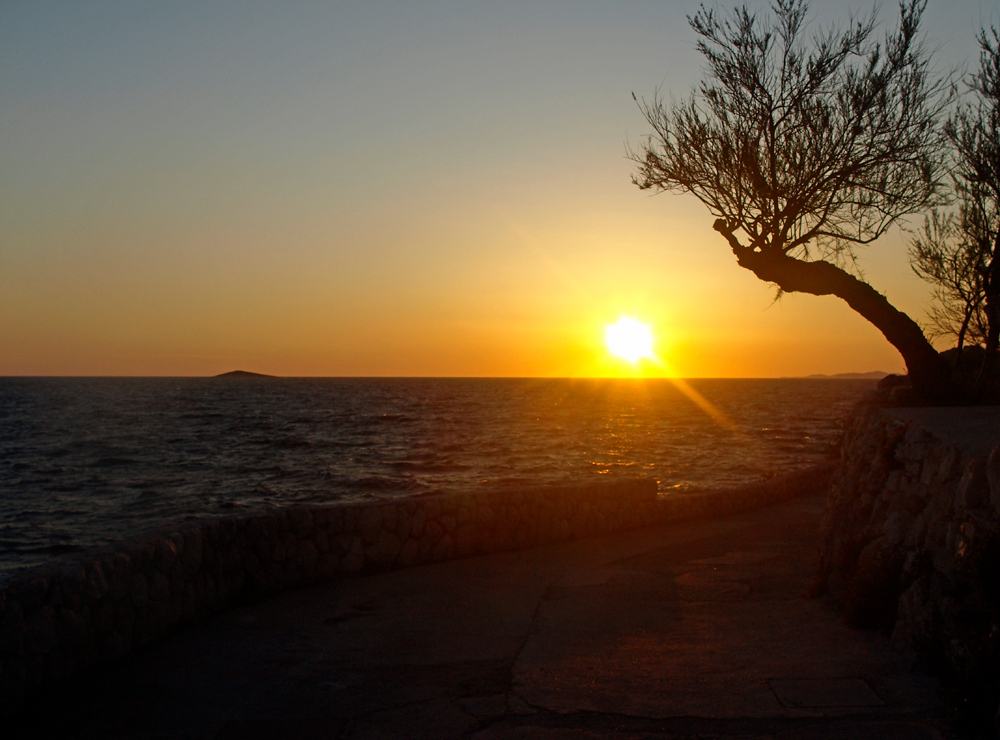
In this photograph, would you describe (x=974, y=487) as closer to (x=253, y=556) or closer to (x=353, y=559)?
(x=353, y=559)

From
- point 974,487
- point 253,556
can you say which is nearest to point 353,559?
point 253,556

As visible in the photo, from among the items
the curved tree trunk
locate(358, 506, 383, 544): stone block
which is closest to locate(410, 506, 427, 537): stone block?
locate(358, 506, 383, 544): stone block

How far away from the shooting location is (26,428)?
57812 mm

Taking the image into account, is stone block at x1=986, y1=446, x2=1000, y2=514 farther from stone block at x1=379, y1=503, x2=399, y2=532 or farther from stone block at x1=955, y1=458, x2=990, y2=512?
stone block at x1=379, y1=503, x2=399, y2=532

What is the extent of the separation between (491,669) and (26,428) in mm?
62244

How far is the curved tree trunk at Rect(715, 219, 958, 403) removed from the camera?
10383 mm

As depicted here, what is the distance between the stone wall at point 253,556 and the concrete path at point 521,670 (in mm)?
266

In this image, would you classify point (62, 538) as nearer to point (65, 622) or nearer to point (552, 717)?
point (65, 622)

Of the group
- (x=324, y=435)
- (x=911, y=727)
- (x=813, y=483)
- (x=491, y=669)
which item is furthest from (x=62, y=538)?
(x=324, y=435)

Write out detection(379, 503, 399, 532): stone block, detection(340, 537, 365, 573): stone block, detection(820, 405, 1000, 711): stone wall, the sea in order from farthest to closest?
the sea, detection(379, 503, 399, 532): stone block, detection(340, 537, 365, 573): stone block, detection(820, 405, 1000, 711): stone wall

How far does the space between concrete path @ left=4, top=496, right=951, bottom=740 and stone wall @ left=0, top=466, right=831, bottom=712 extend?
266 millimetres

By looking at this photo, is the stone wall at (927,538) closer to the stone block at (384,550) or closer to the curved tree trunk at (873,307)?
the curved tree trunk at (873,307)

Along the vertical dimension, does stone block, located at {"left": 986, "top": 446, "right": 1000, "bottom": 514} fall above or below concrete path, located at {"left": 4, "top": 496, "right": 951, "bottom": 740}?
above

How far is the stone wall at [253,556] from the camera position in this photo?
604cm
